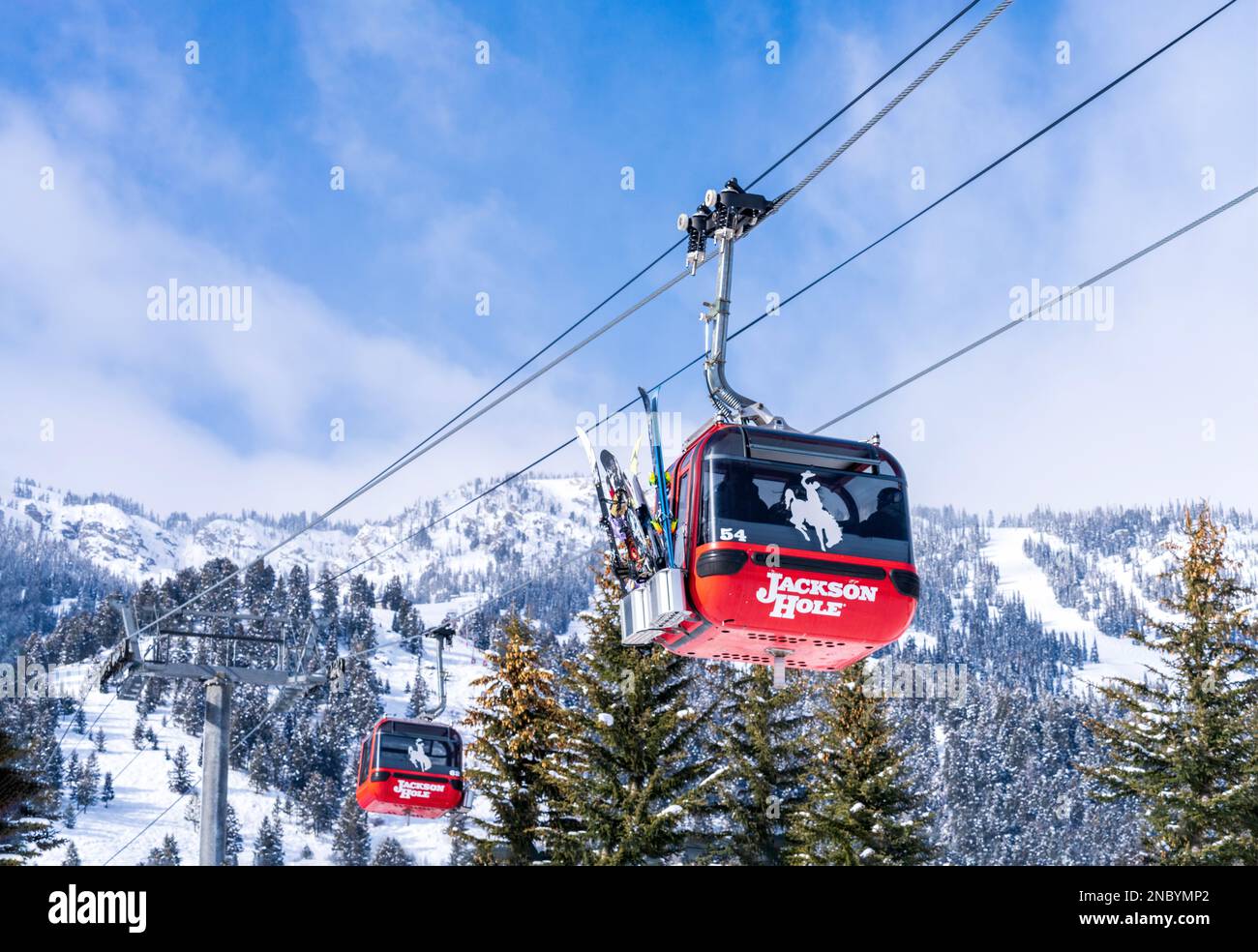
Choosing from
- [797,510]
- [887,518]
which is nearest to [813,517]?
[797,510]

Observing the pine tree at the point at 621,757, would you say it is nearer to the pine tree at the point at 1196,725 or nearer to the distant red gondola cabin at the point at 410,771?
the distant red gondola cabin at the point at 410,771

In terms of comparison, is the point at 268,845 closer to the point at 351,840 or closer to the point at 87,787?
the point at 351,840

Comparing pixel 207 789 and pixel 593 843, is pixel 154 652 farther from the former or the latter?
pixel 593 843

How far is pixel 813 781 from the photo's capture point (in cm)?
3825

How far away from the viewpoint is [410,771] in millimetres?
33125

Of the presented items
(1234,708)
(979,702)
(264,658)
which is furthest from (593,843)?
(979,702)

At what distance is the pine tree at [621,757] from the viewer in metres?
34.3

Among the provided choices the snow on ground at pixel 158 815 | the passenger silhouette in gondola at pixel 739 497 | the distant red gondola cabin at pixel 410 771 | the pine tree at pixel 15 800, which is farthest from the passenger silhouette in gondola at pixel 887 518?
the snow on ground at pixel 158 815

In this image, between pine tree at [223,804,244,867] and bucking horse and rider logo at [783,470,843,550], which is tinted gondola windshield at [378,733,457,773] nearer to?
bucking horse and rider logo at [783,470,843,550]

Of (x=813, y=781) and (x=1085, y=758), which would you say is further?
(x=1085, y=758)

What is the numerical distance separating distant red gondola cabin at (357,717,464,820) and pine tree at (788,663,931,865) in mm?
9282

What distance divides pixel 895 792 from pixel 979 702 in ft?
539

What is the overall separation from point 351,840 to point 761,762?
11134 centimetres

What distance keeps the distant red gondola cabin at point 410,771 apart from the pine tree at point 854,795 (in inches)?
365
